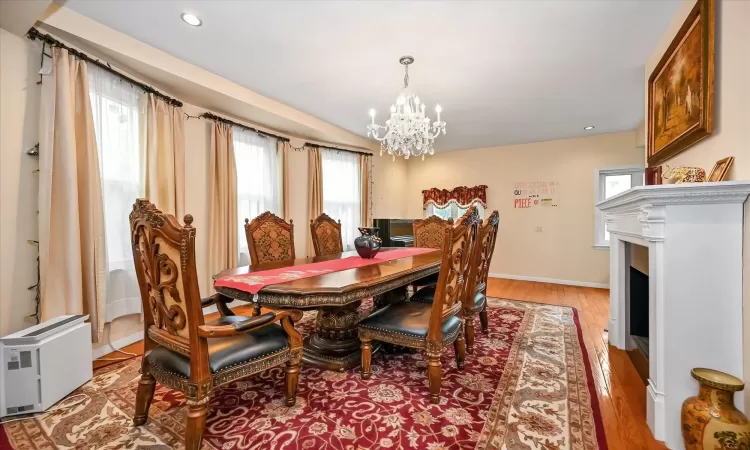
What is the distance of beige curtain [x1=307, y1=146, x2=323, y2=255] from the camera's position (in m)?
4.77

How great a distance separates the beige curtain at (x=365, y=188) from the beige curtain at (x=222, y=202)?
2415mm

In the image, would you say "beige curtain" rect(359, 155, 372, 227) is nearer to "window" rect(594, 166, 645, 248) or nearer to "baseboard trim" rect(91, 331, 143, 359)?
"baseboard trim" rect(91, 331, 143, 359)

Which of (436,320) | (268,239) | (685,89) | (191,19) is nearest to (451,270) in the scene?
(436,320)

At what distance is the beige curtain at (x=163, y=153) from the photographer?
2.80 meters

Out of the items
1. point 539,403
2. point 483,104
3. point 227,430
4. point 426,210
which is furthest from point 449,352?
point 426,210

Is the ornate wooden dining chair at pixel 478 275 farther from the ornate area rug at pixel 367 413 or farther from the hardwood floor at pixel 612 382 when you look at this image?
the hardwood floor at pixel 612 382

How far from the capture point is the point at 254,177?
13.4ft

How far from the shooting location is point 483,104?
3.74 meters

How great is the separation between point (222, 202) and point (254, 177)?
64 cm

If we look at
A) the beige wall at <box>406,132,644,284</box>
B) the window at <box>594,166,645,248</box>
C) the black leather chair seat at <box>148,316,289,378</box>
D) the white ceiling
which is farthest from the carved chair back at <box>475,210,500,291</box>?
the window at <box>594,166,645,248</box>

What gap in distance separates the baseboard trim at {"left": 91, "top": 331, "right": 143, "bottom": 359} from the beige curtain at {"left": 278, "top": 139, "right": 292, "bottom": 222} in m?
2.11

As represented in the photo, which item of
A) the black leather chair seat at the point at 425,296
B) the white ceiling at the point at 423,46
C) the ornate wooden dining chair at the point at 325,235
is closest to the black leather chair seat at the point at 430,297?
the black leather chair seat at the point at 425,296

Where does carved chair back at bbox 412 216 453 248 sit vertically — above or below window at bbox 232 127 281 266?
below

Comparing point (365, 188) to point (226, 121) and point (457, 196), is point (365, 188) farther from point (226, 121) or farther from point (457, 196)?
point (226, 121)
